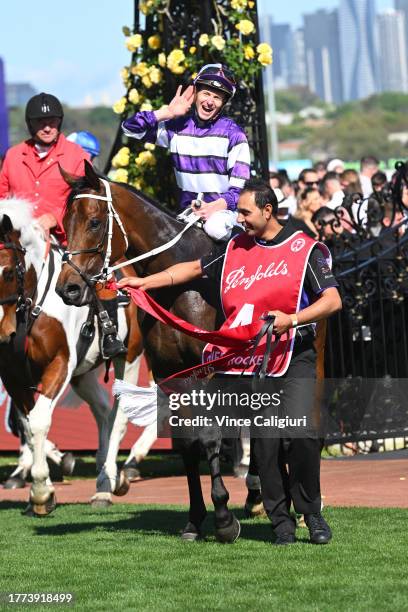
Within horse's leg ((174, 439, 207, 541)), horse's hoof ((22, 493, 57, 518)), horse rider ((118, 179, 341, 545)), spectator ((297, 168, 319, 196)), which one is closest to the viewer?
horse rider ((118, 179, 341, 545))

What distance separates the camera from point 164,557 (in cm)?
745

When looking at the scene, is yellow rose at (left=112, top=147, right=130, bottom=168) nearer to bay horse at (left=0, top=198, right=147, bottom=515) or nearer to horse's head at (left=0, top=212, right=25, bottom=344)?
bay horse at (left=0, top=198, right=147, bottom=515)

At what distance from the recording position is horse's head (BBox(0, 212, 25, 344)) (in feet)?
30.8

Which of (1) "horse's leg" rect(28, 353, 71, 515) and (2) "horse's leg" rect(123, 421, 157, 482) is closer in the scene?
(1) "horse's leg" rect(28, 353, 71, 515)

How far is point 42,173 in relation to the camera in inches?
396

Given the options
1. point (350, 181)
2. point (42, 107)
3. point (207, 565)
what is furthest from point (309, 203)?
point (207, 565)

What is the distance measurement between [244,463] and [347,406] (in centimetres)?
117

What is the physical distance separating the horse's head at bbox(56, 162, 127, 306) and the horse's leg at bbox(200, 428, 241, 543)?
3.48 ft

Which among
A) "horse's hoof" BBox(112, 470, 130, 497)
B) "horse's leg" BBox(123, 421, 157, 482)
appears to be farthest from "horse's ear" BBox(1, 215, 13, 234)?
"horse's leg" BBox(123, 421, 157, 482)

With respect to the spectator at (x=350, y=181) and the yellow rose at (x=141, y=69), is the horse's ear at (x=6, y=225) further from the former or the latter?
the spectator at (x=350, y=181)

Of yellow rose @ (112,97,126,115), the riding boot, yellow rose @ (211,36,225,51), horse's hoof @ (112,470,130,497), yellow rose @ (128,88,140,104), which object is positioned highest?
yellow rose @ (211,36,225,51)

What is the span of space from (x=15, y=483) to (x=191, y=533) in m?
4.19

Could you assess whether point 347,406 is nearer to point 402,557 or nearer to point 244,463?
point 244,463

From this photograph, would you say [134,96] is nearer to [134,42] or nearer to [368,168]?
[134,42]
